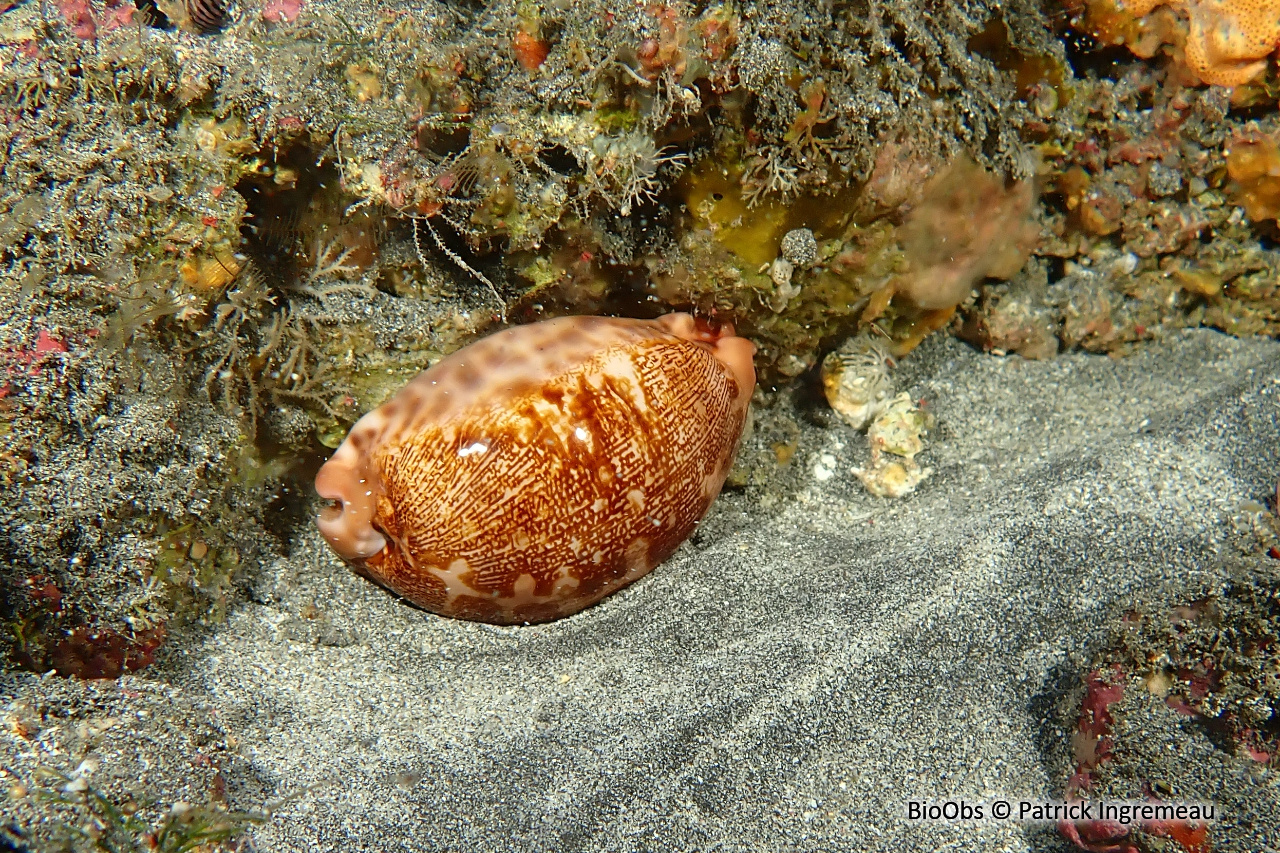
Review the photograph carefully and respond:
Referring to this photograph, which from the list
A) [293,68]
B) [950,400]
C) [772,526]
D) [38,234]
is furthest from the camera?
[950,400]

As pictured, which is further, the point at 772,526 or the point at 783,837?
the point at 772,526

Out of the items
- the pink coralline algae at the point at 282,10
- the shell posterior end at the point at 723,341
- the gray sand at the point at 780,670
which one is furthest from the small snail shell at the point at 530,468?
the pink coralline algae at the point at 282,10

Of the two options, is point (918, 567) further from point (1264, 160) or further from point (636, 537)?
point (1264, 160)

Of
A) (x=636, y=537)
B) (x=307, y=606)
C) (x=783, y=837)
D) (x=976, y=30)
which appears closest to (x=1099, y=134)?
(x=976, y=30)

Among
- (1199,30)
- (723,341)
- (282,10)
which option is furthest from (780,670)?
(1199,30)

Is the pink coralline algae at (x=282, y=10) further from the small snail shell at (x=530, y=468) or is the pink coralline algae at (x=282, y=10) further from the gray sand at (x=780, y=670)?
the gray sand at (x=780, y=670)

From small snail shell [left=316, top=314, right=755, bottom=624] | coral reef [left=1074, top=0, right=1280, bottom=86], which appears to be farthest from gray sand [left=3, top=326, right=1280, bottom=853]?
coral reef [left=1074, top=0, right=1280, bottom=86]

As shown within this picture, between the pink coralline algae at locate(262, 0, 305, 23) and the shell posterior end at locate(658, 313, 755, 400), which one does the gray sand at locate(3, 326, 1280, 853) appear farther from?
the pink coralline algae at locate(262, 0, 305, 23)
